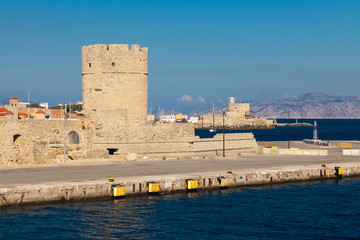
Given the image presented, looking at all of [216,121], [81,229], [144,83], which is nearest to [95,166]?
[144,83]

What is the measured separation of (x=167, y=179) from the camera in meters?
33.5

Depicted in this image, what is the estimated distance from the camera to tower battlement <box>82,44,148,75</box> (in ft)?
159

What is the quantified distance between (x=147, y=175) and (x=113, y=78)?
15496mm

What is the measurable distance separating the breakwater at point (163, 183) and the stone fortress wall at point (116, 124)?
10.6 m

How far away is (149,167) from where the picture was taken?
131ft

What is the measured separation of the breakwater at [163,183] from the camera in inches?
1133

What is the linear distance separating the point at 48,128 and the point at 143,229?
20556 mm

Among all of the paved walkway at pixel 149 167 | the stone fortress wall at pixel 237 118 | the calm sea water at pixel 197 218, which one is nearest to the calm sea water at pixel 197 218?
the calm sea water at pixel 197 218

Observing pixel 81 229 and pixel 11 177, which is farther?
pixel 11 177

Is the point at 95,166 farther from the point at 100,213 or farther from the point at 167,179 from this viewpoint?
the point at 100,213

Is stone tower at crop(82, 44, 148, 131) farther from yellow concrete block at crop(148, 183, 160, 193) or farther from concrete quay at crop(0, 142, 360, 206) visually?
yellow concrete block at crop(148, 183, 160, 193)

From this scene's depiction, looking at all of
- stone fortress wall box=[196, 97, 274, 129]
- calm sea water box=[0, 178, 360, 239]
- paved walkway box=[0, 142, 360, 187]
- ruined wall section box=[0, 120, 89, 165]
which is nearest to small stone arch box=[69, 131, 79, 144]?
ruined wall section box=[0, 120, 89, 165]

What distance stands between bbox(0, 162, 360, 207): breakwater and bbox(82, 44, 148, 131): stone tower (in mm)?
14548

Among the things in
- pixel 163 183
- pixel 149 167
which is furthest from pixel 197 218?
pixel 149 167
